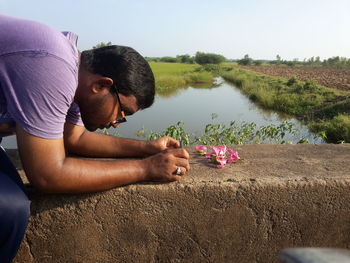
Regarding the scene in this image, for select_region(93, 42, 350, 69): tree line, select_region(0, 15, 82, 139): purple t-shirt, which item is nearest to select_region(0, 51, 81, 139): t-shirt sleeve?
select_region(0, 15, 82, 139): purple t-shirt

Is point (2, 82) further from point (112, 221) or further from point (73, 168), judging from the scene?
point (112, 221)

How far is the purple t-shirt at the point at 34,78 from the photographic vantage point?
113cm

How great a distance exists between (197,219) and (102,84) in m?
0.75

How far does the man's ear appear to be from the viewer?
1401 millimetres

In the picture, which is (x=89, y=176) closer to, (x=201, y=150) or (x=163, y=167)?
(x=163, y=167)

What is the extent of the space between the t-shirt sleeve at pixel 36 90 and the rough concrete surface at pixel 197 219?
44 cm

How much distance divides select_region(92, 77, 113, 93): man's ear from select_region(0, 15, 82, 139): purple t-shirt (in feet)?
0.49

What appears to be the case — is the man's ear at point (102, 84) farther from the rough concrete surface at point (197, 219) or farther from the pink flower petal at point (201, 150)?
the pink flower petal at point (201, 150)

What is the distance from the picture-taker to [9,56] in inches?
46.0

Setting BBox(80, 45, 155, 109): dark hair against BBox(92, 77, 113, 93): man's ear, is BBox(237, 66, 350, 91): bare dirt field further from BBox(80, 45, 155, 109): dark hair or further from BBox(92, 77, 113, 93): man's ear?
BBox(92, 77, 113, 93): man's ear

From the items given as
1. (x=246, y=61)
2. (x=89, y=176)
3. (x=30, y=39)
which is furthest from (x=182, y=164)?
(x=246, y=61)

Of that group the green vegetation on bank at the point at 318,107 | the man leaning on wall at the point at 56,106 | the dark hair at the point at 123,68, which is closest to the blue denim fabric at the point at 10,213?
the man leaning on wall at the point at 56,106

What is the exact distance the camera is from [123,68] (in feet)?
4.65

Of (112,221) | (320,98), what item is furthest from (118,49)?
(320,98)
